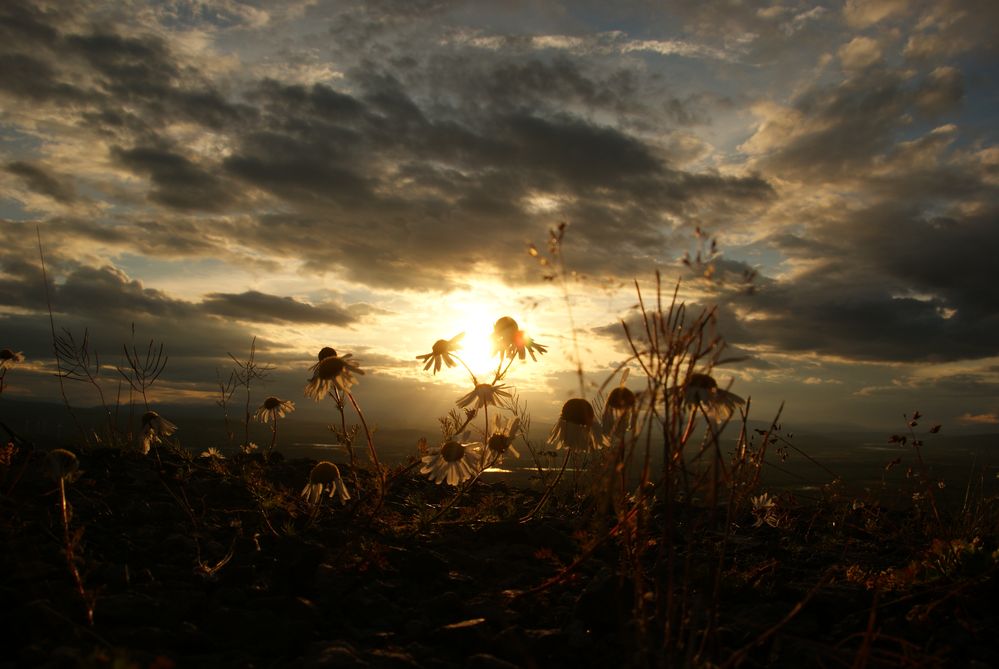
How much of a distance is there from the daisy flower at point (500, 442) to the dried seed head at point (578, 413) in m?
0.71

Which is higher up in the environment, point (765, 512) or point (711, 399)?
point (711, 399)

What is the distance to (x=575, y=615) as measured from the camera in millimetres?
3580

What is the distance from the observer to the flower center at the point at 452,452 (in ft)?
19.9

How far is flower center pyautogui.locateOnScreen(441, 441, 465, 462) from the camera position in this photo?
19.9 ft

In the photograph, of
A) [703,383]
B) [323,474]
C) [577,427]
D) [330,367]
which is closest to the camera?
[703,383]

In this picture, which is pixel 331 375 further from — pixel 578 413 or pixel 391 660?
pixel 391 660

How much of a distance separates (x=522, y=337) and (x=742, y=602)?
9.01ft

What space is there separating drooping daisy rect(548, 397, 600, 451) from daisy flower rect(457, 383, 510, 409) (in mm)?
881

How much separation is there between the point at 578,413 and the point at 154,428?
5.51 meters

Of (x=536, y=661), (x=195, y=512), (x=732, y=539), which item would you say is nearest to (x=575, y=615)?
(x=536, y=661)

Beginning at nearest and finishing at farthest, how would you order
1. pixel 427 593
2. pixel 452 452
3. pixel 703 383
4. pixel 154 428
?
pixel 703 383 → pixel 427 593 → pixel 452 452 → pixel 154 428

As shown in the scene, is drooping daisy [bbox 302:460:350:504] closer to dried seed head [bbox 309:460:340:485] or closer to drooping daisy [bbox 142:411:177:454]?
dried seed head [bbox 309:460:340:485]

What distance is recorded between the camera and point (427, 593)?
13.5ft

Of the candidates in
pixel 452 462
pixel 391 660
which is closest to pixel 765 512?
pixel 452 462
